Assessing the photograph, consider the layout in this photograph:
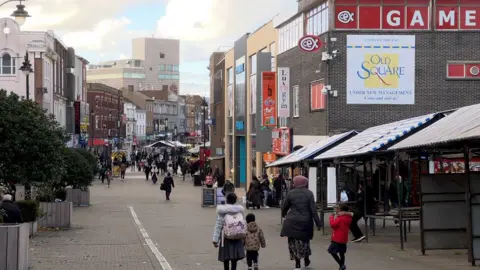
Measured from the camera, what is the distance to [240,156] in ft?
218

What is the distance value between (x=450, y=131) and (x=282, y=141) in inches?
1315

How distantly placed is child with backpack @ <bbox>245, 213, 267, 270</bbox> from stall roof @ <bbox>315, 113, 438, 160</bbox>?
A: 582 centimetres

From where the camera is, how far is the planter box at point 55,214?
1022 inches

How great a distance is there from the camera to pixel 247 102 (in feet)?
199

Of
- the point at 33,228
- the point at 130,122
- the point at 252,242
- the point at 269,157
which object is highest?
the point at 130,122

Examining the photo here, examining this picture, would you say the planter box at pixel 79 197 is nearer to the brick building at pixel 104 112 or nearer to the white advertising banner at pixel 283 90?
the white advertising banner at pixel 283 90

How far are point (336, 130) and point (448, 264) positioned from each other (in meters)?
24.5

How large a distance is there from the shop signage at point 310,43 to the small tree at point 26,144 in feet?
62.0

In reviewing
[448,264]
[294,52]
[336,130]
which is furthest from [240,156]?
[448,264]

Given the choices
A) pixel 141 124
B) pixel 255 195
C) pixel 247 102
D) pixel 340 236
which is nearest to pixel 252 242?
pixel 340 236

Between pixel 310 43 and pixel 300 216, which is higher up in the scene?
pixel 310 43

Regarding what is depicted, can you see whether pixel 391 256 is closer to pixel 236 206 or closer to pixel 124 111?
pixel 236 206

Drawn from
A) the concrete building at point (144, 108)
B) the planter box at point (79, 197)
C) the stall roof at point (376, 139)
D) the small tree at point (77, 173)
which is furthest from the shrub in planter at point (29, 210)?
the concrete building at point (144, 108)

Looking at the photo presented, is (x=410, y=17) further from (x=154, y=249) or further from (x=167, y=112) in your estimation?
(x=167, y=112)
